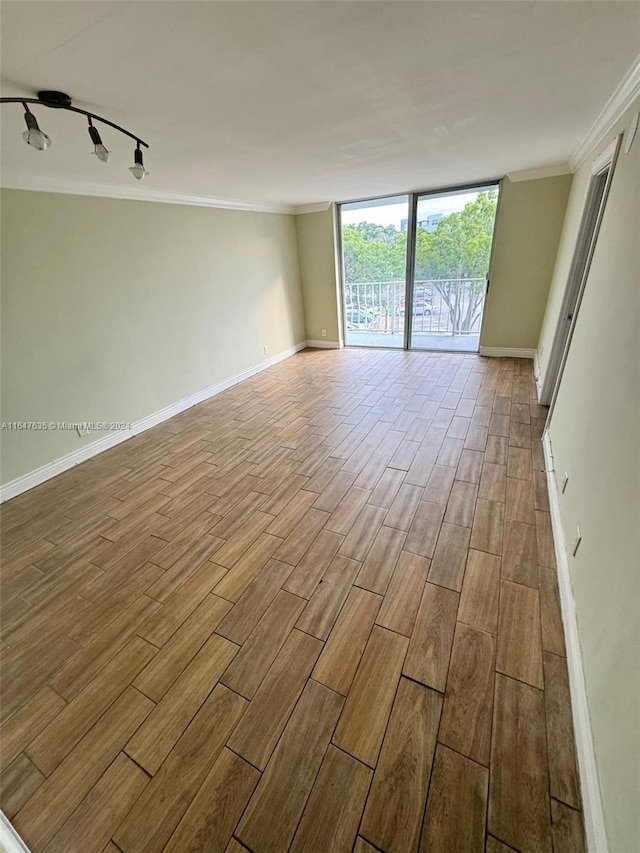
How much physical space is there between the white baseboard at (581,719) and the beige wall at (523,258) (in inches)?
144

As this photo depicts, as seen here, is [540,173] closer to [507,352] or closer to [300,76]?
[507,352]

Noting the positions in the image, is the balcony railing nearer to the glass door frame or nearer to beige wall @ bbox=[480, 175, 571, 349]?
the glass door frame

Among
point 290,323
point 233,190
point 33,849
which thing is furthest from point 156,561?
point 290,323

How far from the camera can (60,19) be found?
0.98m

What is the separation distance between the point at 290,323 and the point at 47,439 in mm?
3870

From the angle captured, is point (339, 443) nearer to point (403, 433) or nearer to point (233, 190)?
point (403, 433)

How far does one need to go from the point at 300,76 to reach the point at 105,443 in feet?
10.2

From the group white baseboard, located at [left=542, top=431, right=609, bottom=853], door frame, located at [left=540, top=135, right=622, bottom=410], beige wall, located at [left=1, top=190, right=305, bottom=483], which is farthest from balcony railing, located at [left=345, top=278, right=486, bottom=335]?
white baseboard, located at [left=542, top=431, right=609, bottom=853]

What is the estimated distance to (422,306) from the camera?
5.40 metres

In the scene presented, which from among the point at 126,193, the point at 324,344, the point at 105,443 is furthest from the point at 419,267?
the point at 105,443

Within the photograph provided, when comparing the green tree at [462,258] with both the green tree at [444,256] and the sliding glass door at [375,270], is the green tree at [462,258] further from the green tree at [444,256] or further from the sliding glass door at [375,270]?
the sliding glass door at [375,270]

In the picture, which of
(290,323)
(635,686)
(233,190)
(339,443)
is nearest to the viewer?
(635,686)

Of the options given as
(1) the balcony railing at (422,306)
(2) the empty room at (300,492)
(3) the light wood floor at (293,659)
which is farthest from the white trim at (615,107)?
(1) the balcony railing at (422,306)

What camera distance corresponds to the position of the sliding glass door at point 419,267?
180 inches
